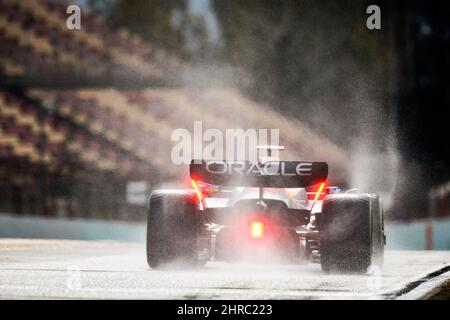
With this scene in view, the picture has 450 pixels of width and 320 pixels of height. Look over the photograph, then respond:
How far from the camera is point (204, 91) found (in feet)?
145

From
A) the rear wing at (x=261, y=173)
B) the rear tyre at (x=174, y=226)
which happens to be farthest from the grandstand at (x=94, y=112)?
the rear wing at (x=261, y=173)

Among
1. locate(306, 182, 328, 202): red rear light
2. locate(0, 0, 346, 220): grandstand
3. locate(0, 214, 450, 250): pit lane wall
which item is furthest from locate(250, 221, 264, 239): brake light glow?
locate(0, 0, 346, 220): grandstand

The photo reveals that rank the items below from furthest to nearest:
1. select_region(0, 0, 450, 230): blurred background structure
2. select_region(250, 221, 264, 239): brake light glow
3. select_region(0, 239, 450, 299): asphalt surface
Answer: select_region(0, 0, 450, 230): blurred background structure, select_region(250, 221, 264, 239): brake light glow, select_region(0, 239, 450, 299): asphalt surface

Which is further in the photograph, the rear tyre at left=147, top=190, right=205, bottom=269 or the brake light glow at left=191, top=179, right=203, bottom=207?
the brake light glow at left=191, top=179, right=203, bottom=207

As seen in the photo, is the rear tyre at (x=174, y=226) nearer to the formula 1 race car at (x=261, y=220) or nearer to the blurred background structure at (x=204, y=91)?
the formula 1 race car at (x=261, y=220)

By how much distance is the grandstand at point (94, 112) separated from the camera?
2573cm

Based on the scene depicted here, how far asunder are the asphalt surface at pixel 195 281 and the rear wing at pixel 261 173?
798 millimetres

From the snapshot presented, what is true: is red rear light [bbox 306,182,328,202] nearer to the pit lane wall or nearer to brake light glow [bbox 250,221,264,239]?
brake light glow [bbox 250,221,264,239]

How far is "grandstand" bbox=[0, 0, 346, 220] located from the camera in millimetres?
25734

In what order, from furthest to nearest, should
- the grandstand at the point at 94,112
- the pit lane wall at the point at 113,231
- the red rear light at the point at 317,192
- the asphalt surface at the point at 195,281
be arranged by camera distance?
the grandstand at the point at 94,112 → the pit lane wall at the point at 113,231 → the red rear light at the point at 317,192 → the asphalt surface at the point at 195,281

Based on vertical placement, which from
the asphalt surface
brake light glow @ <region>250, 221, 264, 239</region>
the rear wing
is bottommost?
the asphalt surface

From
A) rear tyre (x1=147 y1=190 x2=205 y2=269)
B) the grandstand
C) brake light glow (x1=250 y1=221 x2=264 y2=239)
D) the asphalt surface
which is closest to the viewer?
the asphalt surface

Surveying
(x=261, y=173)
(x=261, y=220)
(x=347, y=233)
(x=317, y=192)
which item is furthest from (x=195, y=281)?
(x=317, y=192)

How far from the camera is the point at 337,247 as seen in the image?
10.2 meters
